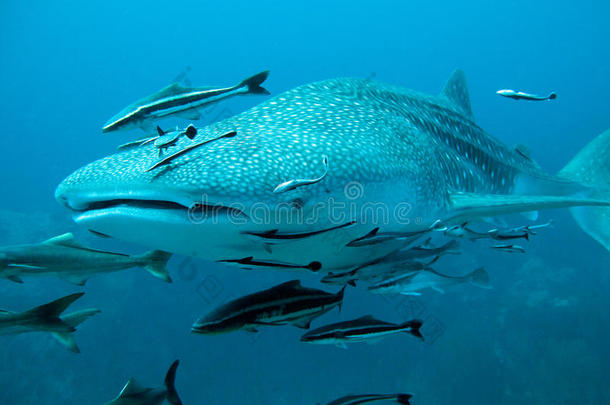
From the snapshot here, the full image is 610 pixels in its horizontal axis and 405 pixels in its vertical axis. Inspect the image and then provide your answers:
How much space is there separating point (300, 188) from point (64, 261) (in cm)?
250

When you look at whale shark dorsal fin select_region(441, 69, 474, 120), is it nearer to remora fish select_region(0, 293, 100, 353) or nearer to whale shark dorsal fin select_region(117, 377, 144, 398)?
whale shark dorsal fin select_region(117, 377, 144, 398)

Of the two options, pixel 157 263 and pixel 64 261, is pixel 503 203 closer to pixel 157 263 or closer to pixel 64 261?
pixel 157 263

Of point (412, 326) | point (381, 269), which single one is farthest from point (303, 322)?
Result: point (412, 326)

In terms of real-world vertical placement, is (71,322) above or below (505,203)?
below

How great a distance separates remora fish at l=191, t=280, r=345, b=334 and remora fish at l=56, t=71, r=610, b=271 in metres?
0.27

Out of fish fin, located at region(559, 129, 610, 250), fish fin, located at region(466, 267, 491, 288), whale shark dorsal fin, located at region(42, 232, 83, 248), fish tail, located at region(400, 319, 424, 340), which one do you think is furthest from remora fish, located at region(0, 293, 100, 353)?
fish fin, located at region(559, 129, 610, 250)

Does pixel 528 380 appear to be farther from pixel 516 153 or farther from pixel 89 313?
pixel 89 313

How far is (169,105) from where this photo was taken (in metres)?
3.07

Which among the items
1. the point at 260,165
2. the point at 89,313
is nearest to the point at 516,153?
the point at 260,165

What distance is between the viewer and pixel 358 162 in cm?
215

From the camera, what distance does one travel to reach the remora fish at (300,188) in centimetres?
159

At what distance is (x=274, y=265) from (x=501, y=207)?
6.34ft

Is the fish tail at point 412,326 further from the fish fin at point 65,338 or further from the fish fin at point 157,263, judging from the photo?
the fish fin at point 65,338

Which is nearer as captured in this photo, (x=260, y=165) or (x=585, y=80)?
(x=260, y=165)
